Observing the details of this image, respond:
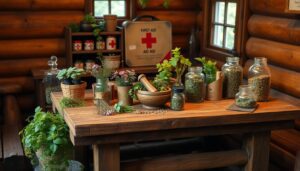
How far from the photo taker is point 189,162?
2838 mm

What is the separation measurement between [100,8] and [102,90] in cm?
211

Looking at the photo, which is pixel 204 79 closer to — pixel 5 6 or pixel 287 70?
pixel 287 70

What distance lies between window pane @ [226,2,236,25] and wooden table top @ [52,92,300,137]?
157 cm

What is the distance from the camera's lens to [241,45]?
13.1 ft

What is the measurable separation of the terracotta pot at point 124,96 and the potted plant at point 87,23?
170 cm

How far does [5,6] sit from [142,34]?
139 centimetres

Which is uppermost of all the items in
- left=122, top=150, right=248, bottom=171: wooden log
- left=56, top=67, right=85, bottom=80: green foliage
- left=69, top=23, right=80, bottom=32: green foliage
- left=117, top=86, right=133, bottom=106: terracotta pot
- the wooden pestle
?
left=69, top=23, right=80, bottom=32: green foliage

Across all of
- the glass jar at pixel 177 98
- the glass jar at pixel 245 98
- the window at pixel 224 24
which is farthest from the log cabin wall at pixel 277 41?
the glass jar at pixel 177 98

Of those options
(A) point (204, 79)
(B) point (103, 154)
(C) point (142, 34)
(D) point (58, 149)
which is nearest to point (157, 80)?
(A) point (204, 79)

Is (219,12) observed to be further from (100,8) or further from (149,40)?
(100,8)

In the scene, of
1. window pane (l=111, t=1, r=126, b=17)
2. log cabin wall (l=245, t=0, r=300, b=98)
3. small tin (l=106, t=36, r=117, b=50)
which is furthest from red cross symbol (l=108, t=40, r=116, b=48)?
log cabin wall (l=245, t=0, r=300, b=98)

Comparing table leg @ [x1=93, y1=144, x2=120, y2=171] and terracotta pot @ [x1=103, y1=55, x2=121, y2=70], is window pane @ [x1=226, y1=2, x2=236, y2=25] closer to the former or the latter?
terracotta pot @ [x1=103, y1=55, x2=121, y2=70]

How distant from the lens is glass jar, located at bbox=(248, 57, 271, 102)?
9.61ft

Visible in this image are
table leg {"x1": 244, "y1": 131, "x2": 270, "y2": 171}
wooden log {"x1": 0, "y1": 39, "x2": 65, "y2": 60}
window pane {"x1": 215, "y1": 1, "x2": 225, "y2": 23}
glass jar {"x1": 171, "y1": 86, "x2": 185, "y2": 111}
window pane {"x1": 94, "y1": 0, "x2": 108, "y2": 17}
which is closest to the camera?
glass jar {"x1": 171, "y1": 86, "x2": 185, "y2": 111}
